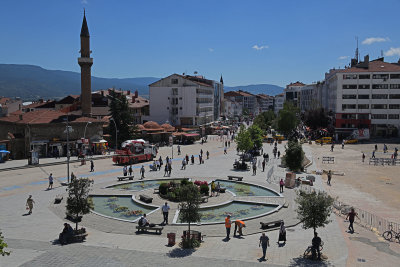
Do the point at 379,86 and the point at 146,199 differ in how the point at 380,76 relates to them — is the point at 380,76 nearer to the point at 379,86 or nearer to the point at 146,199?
the point at 379,86

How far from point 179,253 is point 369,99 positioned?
244 feet

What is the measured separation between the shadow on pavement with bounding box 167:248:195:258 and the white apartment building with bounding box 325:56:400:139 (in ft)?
233

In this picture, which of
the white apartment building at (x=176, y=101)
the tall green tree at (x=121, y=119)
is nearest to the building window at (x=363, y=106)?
the white apartment building at (x=176, y=101)

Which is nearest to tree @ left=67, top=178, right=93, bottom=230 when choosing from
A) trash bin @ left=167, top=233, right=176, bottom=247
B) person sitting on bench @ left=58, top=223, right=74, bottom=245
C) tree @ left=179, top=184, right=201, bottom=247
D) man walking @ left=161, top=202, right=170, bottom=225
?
person sitting on bench @ left=58, top=223, right=74, bottom=245

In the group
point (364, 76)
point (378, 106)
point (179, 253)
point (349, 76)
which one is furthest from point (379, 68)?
point (179, 253)

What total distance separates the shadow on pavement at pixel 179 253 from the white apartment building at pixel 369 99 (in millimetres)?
71170

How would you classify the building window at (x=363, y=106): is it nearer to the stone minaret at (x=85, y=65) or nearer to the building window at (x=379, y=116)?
the building window at (x=379, y=116)

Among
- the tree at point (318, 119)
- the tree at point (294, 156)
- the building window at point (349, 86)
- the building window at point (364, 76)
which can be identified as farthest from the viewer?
the tree at point (318, 119)

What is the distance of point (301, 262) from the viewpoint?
15.2m

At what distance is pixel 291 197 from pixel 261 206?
3.45 m

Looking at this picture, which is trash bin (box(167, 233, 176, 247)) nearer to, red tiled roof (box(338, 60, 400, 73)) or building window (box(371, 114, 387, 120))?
red tiled roof (box(338, 60, 400, 73))

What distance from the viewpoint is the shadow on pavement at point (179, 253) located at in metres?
16.0

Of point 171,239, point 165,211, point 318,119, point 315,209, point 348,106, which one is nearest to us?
point 315,209

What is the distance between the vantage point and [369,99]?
7950 cm
